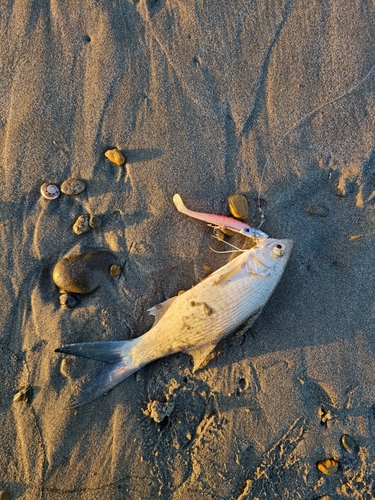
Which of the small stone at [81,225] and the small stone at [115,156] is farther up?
the small stone at [115,156]

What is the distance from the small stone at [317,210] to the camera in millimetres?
4281

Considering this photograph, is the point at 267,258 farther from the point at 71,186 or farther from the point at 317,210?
the point at 71,186

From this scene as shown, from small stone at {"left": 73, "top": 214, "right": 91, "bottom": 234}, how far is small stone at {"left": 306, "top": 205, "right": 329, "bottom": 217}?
265 cm

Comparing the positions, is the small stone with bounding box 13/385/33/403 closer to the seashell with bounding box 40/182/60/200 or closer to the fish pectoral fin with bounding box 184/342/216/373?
the fish pectoral fin with bounding box 184/342/216/373

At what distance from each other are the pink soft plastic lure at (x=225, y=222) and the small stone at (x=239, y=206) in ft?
0.44

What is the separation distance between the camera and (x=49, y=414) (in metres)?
3.96

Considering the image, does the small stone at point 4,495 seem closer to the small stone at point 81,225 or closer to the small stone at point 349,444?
the small stone at point 81,225

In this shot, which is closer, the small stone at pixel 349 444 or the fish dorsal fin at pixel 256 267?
the fish dorsal fin at pixel 256 267

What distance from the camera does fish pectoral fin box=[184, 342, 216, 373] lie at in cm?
400

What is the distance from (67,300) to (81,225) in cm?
88

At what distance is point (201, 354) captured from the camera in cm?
406

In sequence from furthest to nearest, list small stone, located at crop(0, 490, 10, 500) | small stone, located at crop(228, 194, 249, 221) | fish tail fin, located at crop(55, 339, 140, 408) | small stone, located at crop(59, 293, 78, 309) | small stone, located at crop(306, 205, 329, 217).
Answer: small stone, located at crop(306, 205, 329, 217)
small stone, located at crop(228, 194, 249, 221)
small stone, located at crop(59, 293, 78, 309)
fish tail fin, located at crop(55, 339, 140, 408)
small stone, located at crop(0, 490, 10, 500)

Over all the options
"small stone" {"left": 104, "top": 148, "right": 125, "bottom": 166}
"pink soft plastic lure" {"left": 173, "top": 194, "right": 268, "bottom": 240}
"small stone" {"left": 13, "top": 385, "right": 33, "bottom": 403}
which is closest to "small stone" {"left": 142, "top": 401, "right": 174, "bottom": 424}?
"small stone" {"left": 13, "top": 385, "right": 33, "bottom": 403}

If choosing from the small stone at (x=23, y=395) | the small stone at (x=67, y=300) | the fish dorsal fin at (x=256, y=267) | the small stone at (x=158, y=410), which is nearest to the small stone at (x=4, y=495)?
the small stone at (x=23, y=395)
